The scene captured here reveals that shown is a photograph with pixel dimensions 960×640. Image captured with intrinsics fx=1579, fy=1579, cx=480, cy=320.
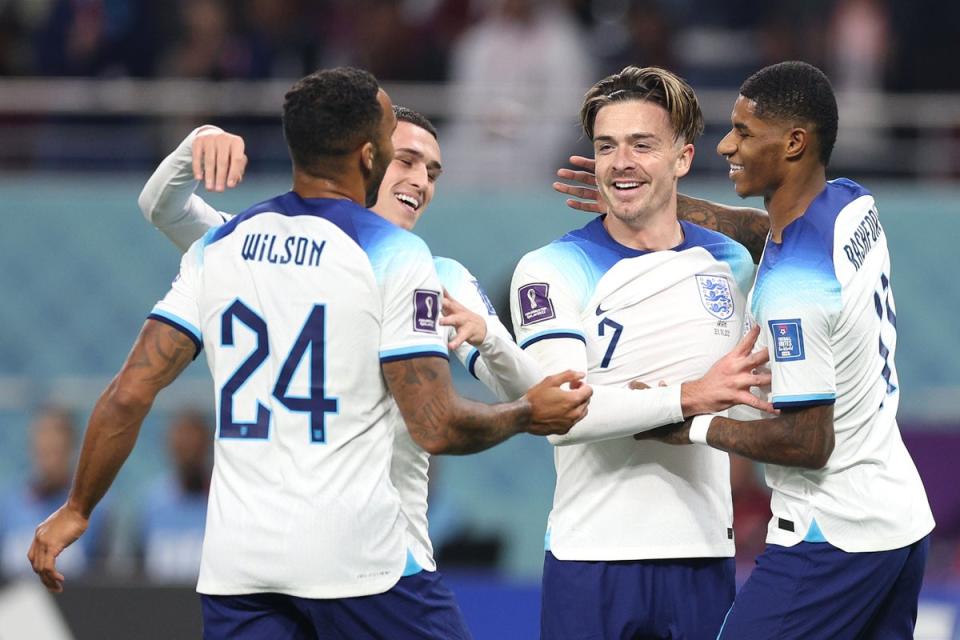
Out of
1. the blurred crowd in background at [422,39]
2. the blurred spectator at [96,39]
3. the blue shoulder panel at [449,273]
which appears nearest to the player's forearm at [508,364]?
the blue shoulder panel at [449,273]

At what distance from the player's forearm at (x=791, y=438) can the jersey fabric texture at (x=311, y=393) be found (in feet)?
3.42

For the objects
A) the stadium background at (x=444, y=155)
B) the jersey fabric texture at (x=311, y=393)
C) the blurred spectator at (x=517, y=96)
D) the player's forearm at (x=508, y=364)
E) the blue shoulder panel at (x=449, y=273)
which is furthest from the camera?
the stadium background at (x=444, y=155)

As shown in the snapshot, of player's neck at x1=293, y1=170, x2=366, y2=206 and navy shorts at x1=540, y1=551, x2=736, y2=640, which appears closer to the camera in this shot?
player's neck at x1=293, y1=170, x2=366, y2=206

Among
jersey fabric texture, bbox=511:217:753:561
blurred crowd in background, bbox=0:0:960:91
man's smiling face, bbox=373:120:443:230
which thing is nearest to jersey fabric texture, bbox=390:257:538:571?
jersey fabric texture, bbox=511:217:753:561

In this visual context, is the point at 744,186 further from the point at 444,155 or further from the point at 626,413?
the point at 444,155

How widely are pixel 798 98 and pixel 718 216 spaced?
0.93m

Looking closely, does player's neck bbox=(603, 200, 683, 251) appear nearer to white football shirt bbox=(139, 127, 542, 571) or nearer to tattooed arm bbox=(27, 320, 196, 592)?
white football shirt bbox=(139, 127, 542, 571)

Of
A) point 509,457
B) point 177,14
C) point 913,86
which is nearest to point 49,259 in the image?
point 177,14

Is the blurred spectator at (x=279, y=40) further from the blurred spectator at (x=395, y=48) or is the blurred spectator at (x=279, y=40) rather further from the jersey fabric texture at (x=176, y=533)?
the jersey fabric texture at (x=176, y=533)

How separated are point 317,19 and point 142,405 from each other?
7.96 metres

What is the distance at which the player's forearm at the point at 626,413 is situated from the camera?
197 inches

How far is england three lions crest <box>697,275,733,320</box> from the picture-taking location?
5.30 m

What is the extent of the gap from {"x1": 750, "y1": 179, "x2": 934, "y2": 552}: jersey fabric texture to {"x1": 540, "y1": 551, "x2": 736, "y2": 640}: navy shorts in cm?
33

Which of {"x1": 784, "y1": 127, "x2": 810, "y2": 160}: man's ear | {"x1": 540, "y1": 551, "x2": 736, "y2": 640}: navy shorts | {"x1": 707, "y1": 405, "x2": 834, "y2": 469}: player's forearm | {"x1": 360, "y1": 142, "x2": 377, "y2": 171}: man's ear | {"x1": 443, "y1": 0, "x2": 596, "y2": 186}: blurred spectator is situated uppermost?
{"x1": 443, "y1": 0, "x2": 596, "y2": 186}: blurred spectator
